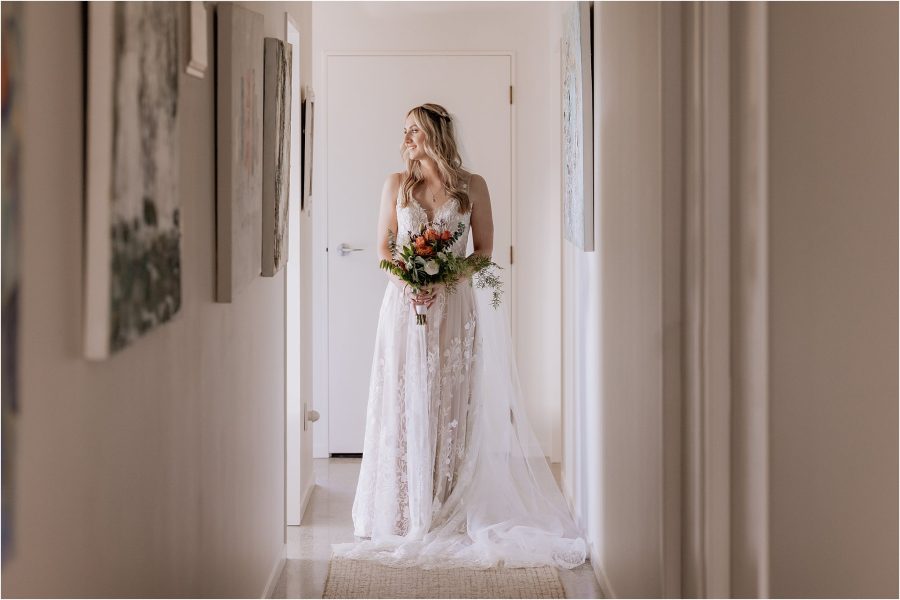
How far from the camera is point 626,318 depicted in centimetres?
238

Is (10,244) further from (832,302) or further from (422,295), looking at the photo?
(422,295)

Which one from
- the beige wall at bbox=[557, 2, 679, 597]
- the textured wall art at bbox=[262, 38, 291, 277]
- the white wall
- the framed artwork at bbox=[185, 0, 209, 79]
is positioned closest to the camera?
the framed artwork at bbox=[185, 0, 209, 79]

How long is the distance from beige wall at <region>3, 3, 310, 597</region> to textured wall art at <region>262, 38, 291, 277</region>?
19 centimetres

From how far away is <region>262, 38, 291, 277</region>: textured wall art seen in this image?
2510 mm

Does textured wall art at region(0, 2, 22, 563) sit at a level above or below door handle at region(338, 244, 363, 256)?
below

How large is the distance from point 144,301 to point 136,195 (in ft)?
0.52

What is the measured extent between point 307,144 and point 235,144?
5.75ft

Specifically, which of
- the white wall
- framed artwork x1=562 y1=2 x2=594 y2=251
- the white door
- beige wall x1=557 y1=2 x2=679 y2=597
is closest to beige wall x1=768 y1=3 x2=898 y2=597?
beige wall x1=557 y1=2 x2=679 y2=597

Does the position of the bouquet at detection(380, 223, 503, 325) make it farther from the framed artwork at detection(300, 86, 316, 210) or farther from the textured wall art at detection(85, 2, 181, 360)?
the textured wall art at detection(85, 2, 181, 360)

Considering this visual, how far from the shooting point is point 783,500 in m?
1.53

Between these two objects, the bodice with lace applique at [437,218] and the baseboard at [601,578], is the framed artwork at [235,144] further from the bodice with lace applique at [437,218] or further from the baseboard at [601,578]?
the baseboard at [601,578]

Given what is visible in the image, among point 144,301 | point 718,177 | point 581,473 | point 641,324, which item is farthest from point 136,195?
point 581,473

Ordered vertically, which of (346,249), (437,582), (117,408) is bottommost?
(437,582)

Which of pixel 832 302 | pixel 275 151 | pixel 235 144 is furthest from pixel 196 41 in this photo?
pixel 832 302
